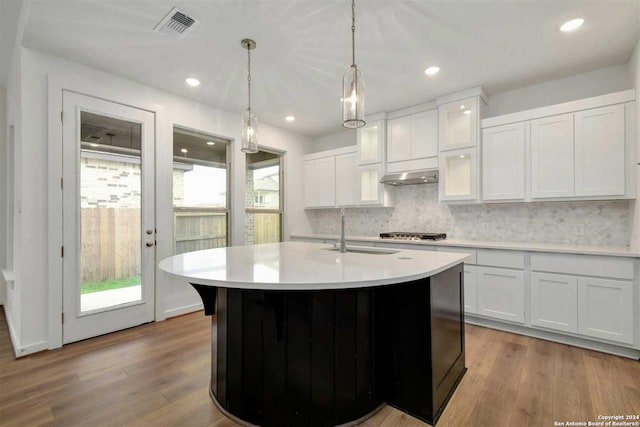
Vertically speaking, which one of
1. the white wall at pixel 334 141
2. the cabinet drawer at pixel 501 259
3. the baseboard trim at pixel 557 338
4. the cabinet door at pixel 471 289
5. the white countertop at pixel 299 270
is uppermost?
the white wall at pixel 334 141

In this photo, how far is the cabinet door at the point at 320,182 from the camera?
492cm

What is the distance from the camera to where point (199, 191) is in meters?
3.88

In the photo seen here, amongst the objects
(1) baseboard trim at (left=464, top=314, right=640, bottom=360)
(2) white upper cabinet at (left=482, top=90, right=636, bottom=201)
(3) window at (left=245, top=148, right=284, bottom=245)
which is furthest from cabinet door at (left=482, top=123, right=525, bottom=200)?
(3) window at (left=245, top=148, right=284, bottom=245)

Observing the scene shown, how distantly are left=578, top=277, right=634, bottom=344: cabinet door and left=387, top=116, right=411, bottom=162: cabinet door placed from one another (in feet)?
7.47

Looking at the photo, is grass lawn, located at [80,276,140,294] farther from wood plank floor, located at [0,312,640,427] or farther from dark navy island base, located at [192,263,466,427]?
dark navy island base, located at [192,263,466,427]

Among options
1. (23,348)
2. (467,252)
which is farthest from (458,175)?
(23,348)

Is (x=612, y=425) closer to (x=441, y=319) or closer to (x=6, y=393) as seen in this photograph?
(x=441, y=319)

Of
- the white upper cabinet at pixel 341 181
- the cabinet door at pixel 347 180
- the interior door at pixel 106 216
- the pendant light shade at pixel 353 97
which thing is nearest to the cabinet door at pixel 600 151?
the white upper cabinet at pixel 341 181

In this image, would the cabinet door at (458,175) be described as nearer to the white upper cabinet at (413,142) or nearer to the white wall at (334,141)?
the white upper cabinet at (413,142)

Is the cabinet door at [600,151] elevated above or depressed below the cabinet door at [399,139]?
below

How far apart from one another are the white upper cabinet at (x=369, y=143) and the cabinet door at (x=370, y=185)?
0.11 m

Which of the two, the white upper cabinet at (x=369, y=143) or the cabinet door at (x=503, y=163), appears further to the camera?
the white upper cabinet at (x=369, y=143)

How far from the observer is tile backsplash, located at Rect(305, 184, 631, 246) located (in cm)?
292

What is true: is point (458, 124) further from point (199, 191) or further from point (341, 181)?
point (199, 191)
